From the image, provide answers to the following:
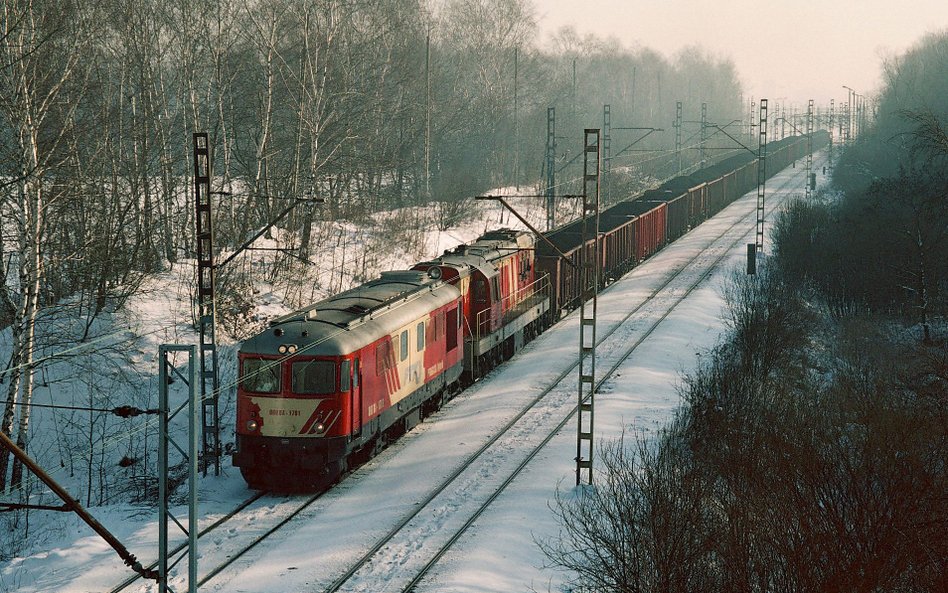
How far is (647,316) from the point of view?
120 ft

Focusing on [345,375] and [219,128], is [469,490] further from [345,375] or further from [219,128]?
[219,128]

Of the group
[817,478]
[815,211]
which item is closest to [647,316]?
[815,211]

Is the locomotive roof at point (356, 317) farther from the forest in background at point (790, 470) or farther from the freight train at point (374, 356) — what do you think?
the forest in background at point (790, 470)

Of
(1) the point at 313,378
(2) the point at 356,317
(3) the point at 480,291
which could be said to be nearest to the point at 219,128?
(3) the point at 480,291

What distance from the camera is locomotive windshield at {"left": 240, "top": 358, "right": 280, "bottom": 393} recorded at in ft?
60.5

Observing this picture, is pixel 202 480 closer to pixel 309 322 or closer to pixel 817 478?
pixel 309 322

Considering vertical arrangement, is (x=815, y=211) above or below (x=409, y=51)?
below

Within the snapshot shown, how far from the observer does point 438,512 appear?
1819 cm

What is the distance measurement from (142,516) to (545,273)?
19.0 m

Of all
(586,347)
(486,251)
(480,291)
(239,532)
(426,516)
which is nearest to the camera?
(239,532)

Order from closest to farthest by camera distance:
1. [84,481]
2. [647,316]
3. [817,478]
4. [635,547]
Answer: [635,547] < [817,478] < [84,481] < [647,316]

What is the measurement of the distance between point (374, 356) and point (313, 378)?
1.65 metres

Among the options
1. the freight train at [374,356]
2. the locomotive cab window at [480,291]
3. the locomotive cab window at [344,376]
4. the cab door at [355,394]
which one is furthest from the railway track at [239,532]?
the locomotive cab window at [480,291]

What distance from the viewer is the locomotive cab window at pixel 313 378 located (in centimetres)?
1838
